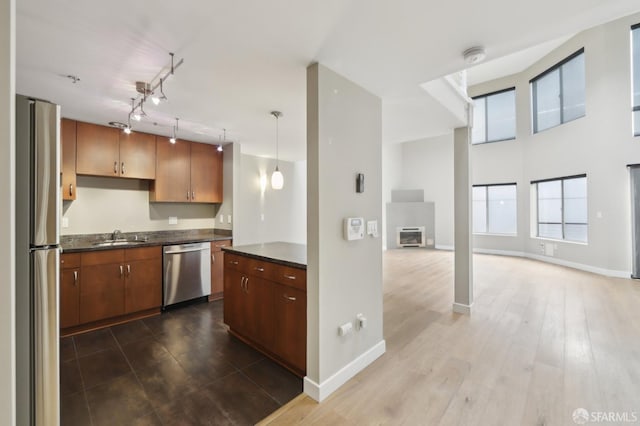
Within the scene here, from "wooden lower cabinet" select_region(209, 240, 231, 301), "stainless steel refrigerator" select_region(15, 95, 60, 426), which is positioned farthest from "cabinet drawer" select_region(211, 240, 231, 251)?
"stainless steel refrigerator" select_region(15, 95, 60, 426)

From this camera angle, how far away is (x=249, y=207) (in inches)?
203

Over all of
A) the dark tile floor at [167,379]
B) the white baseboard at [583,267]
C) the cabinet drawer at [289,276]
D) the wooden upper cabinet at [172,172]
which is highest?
the wooden upper cabinet at [172,172]

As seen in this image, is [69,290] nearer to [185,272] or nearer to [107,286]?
[107,286]

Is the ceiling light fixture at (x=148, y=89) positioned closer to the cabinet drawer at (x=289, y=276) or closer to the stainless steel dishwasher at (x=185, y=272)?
the cabinet drawer at (x=289, y=276)

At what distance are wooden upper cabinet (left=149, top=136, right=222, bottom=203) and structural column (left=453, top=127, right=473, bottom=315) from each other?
3.72 m

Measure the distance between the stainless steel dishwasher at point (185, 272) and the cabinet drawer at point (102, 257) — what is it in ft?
1.59

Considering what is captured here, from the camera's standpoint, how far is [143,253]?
3.45m

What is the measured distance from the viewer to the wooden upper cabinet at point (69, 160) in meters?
3.23

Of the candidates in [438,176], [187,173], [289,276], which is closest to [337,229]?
[289,276]

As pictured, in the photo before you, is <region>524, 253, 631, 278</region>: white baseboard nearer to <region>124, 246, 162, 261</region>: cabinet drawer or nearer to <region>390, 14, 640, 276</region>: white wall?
<region>390, 14, 640, 276</region>: white wall

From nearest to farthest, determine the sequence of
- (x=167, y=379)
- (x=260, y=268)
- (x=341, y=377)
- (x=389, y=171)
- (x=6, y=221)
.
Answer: (x=6, y=221)
(x=341, y=377)
(x=167, y=379)
(x=260, y=268)
(x=389, y=171)

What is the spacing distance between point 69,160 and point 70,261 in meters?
1.25

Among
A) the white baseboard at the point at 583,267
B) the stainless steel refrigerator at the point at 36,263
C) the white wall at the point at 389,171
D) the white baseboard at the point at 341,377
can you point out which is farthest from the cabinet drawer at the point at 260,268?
the white wall at the point at 389,171

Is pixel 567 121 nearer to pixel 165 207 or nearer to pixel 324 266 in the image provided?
pixel 324 266
